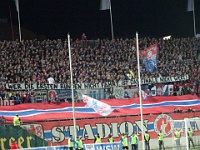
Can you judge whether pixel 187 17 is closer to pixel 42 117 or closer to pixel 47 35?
pixel 47 35

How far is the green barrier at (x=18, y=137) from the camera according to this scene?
111 ft

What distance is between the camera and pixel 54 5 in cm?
6003

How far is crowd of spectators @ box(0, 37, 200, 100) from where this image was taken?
4519cm

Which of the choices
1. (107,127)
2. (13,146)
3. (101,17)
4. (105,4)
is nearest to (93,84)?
(107,127)

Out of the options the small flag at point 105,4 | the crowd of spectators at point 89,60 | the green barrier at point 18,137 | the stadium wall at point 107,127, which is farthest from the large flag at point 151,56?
the small flag at point 105,4

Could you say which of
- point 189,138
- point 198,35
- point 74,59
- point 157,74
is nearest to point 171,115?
point 189,138

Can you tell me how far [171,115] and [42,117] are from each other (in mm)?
9615

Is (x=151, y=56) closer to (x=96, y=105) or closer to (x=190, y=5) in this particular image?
(x=96, y=105)

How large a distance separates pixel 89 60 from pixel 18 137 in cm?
1689

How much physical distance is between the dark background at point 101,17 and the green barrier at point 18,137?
25.8m

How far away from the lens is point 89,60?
50.0 metres

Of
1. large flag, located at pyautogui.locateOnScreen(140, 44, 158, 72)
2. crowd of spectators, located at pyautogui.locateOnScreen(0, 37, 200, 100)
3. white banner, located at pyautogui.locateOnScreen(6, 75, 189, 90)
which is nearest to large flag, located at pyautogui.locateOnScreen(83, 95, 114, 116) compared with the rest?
large flag, located at pyautogui.locateOnScreen(140, 44, 158, 72)

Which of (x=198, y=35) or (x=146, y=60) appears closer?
(x=146, y=60)

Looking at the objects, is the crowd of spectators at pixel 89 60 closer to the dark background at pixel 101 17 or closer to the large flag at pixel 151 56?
the large flag at pixel 151 56
